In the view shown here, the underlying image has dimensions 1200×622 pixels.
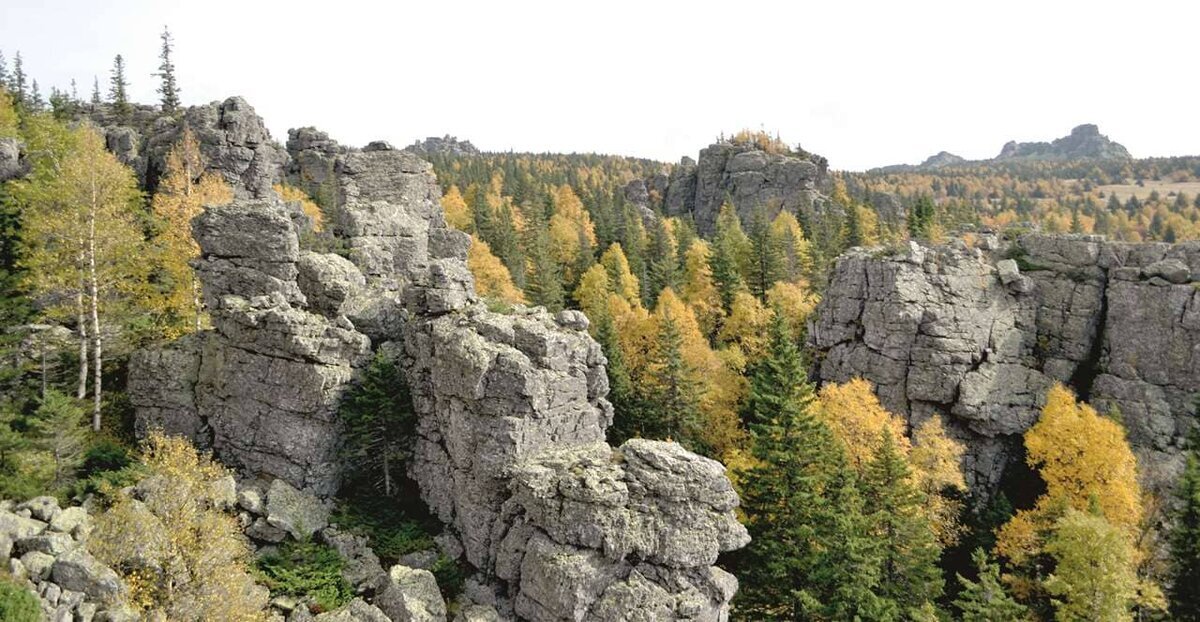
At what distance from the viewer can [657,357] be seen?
1567 inches

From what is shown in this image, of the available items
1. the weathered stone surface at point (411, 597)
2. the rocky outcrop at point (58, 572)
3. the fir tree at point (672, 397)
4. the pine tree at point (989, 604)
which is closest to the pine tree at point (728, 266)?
the fir tree at point (672, 397)

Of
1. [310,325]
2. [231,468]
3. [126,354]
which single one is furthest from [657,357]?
[126,354]

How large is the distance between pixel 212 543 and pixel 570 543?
11937 millimetres

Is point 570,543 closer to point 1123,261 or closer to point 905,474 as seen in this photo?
point 905,474

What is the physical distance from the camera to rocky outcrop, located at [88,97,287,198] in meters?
45.7

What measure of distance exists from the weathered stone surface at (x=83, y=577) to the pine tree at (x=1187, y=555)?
4209 centimetres

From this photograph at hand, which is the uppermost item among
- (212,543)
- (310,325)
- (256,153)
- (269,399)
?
(256,153)

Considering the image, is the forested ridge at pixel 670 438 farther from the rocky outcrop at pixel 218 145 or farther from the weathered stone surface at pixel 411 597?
the rocky outcrop at pixel 218 145

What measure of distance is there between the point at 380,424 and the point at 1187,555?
37438 mm

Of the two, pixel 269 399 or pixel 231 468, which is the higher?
pixel 269 399

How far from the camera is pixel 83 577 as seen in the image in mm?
18234

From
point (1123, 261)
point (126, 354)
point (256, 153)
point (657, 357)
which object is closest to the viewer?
point (126, 354)

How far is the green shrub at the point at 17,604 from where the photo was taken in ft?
52.5

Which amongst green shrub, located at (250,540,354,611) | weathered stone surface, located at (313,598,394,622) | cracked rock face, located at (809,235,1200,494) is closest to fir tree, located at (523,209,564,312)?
cracked rock face, located at (809,235,1200,494)
